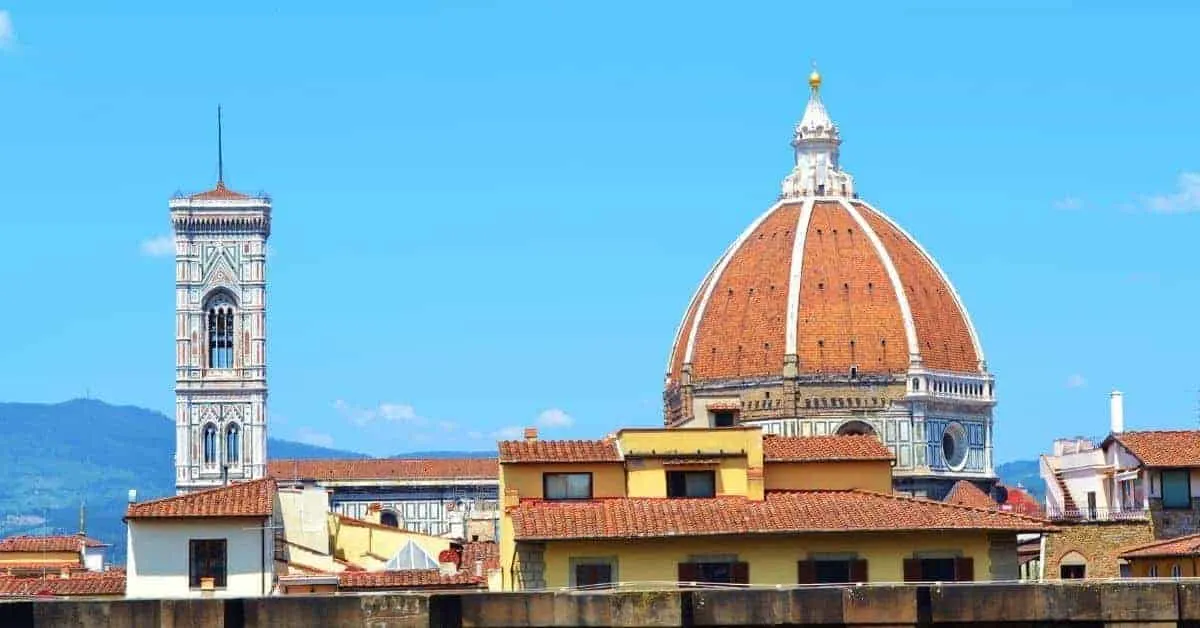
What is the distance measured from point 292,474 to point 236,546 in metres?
128

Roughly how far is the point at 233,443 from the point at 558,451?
5492 inches

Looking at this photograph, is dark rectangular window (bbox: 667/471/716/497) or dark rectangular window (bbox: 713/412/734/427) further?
dark rectangular window (bbox: 713/412/734/427)

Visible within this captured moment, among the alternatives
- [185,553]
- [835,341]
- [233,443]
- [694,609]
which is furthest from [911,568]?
[233,443]

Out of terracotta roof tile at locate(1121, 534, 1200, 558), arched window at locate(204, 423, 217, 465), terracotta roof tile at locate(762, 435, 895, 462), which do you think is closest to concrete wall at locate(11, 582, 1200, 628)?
terracotta roof tile at locate(762, 435, 895, 462)

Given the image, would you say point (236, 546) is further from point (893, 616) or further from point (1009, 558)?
point (893, 616)

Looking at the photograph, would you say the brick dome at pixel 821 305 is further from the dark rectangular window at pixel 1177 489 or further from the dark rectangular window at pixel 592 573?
the dark rectangular window at pixel 592 573

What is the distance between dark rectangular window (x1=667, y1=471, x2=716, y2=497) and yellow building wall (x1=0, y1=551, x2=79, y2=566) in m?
26.9

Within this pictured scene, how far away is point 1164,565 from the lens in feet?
173

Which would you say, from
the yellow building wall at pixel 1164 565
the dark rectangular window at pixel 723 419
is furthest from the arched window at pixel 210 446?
the yellow building wall at pixel 1164 565

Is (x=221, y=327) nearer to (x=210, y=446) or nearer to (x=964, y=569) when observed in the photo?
(x=210, y=446)

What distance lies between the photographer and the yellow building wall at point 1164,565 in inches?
1977

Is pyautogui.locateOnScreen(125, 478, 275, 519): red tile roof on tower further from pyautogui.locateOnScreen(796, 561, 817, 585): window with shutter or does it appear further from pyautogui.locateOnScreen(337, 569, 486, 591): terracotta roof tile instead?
pyautogui.locateOnScreen(796, 561, 817, 585): window with shutter

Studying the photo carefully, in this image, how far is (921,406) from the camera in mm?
157500

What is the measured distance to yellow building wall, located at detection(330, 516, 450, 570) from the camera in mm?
72688
